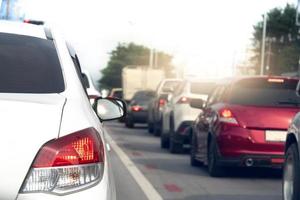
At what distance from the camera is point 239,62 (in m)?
121

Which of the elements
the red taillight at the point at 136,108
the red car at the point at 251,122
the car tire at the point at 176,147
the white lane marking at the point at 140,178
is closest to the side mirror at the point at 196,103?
the white lane marking at the point at 140,178

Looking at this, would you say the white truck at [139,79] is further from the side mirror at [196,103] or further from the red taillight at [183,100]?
the side mirror at [196,103]

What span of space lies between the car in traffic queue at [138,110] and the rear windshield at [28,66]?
100 feet

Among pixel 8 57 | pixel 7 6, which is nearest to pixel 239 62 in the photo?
pixel 7 6

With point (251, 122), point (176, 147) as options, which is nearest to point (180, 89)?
point (176, 147)

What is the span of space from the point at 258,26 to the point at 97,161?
89.0 metres

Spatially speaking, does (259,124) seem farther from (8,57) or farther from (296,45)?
(296,45)

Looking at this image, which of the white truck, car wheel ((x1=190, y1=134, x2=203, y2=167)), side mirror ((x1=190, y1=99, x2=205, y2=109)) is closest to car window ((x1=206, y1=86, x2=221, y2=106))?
side mirror ((x1=190, y1=99, x2=205, y2=109))

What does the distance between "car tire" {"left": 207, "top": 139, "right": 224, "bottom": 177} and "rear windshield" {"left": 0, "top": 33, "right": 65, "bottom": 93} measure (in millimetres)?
8536

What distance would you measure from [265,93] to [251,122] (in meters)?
0.65

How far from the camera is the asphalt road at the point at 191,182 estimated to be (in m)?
11.6

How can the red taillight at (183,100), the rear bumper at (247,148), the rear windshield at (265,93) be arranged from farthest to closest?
the red taillight at (183,100) → the rear windshield at (265,93) → the rear bumper at (247,148)

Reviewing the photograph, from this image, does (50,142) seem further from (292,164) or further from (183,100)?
(183,100)

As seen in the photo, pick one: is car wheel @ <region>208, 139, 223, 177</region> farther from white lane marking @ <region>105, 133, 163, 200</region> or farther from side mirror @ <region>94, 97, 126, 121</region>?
side mirror @ <region>94, 97, 126, 121</region>
